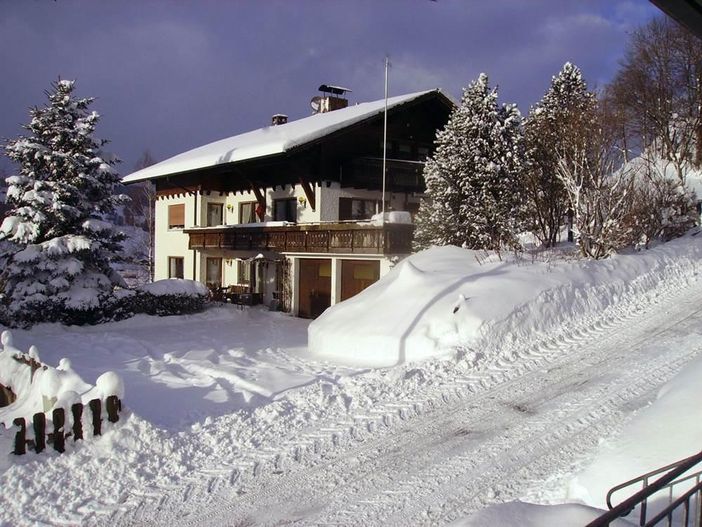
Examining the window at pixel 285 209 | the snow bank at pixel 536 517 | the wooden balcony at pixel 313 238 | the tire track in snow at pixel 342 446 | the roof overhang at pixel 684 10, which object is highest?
the window at pixel 285 209

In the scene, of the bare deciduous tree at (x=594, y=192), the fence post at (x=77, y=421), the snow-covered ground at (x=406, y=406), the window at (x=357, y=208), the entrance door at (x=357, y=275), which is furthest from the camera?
the window at (x=357, y=208)

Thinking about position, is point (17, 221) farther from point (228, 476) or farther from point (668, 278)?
point (668, 278)

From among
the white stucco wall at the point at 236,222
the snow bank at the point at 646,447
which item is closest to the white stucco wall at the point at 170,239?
the white stucco wall at the point at 236,222

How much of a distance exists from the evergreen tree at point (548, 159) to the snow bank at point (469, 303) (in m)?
4.16

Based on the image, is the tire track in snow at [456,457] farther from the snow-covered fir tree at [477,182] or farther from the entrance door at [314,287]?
the entrance door at [314,287]

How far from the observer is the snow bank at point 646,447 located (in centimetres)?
506

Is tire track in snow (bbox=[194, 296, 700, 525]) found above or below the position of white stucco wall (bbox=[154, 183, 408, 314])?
below

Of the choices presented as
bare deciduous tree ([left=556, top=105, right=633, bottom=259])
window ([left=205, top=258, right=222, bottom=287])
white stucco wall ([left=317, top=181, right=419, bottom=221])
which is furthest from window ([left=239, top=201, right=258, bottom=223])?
bare deciduous tree ([left=556, top=105, right=633, bottom=259])

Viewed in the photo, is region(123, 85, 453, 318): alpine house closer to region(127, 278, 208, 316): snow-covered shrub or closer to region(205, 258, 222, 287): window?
region(205, 258, 222, 287): window

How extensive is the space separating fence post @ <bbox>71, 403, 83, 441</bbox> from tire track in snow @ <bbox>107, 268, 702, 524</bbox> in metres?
1.96

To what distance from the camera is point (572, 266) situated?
14.5m

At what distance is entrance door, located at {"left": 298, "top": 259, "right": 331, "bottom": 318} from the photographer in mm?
21656

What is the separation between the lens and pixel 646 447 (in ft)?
17.7

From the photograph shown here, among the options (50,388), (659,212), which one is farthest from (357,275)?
(50,388)
